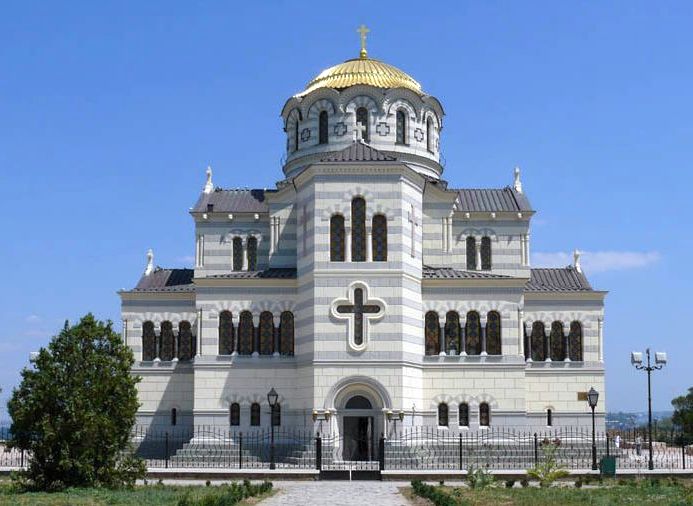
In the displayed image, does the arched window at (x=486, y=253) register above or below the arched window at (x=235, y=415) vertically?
above

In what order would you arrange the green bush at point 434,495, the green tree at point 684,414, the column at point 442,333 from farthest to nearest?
the green tree at point 684,414 → the column at point 442,333 → the green bush at point 434,495

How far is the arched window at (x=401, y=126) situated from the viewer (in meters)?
41.9

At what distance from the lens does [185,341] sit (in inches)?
1676

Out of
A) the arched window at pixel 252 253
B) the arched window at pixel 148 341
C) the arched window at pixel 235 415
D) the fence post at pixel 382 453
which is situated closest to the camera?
the fence post at pixel 382 453

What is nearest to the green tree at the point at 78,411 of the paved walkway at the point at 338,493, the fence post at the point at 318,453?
the paved walkway at the point at 338,493

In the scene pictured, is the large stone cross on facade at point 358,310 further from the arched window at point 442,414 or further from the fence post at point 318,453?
the arched window at point 442,414

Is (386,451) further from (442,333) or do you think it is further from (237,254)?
(237,254)

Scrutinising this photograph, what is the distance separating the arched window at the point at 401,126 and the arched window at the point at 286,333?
356 inches

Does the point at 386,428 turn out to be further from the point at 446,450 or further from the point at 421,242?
the point at 421,242

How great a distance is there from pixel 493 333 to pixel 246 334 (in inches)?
369

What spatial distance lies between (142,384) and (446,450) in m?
13.4

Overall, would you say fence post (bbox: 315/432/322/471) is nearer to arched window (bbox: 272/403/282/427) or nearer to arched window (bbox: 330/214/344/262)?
arched window (bbox: 272/403/282/427)

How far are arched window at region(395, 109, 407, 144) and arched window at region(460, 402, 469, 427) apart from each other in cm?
1124

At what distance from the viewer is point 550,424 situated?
4081 cm
